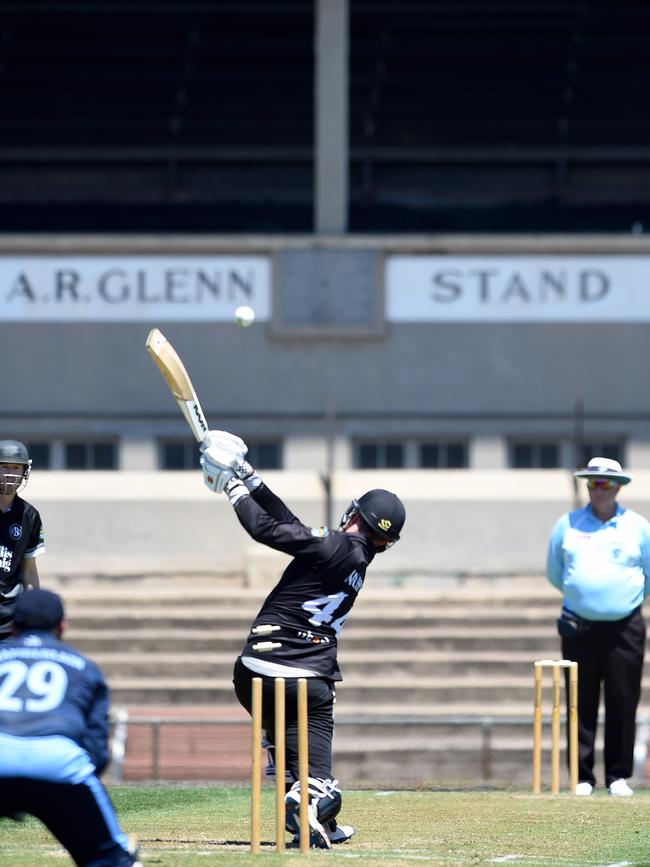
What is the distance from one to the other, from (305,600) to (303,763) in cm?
81

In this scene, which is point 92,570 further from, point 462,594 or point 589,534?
point 589,534

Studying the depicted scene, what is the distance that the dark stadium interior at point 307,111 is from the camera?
22.5 metres

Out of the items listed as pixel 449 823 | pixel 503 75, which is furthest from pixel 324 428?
pixel 449 823

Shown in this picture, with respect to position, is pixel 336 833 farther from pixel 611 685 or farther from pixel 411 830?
pixel 611 685

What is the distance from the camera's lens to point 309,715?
7.78 metres

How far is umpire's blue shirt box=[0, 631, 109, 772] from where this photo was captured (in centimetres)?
561

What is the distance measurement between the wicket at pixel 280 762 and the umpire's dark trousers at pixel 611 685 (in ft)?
10.5

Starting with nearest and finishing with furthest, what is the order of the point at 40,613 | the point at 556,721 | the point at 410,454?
1. the point at 40,613
2. the point at 556,721
3. the point at 410,454

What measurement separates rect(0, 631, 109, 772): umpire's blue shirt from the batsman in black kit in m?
1.88

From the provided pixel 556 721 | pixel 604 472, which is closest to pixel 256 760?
pixel 556 721

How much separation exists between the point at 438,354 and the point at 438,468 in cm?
127

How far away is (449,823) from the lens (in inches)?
330

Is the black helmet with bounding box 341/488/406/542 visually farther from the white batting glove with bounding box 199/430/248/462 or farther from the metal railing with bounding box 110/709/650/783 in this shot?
the metal railing with bounding box 110/709/650/783

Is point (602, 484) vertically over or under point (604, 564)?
over
